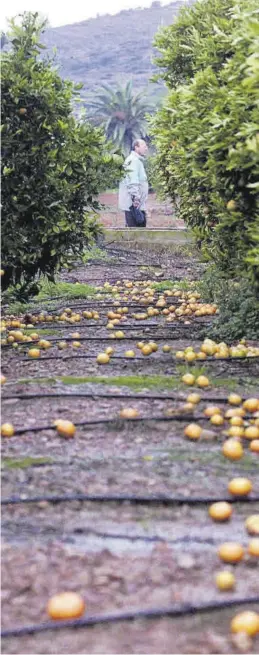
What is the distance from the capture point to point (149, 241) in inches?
572

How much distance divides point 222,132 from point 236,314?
7.73 ft

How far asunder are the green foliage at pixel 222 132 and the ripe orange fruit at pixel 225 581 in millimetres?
2250

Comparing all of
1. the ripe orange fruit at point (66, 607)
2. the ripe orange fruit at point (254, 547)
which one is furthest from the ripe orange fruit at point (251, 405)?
the ripe orange fruit at point (66, 607)

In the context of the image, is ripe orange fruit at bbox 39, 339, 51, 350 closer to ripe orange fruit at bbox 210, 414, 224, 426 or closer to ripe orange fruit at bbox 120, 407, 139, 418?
ripe orange fruit at bbox 120, 407, 139, 418

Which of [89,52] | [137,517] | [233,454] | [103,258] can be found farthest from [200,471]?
[89,52]

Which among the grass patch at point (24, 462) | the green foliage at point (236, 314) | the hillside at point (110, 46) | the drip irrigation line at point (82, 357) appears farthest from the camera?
the hillside at point (110, 46)

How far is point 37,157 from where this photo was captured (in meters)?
5.38

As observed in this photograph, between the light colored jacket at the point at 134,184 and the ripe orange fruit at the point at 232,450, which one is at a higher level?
the light colored jacket at the point at 134,184

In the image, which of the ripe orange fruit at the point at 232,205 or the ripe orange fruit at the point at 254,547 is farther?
the ripe orange fruit at the point at 232,205

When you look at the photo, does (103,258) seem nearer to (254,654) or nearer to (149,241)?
(149,241)

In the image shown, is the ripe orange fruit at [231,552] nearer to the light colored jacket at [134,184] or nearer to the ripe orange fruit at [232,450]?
the ripe orange fruit at [232,450]

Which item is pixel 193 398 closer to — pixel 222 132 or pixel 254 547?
pixel 254 547

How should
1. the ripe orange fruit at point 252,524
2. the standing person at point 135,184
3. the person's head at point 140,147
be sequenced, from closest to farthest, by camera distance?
the ripe orange fruit at point 252,524 → the person's head at point 140,147 → the standing person at point 135,184

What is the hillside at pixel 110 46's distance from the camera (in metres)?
69.9
